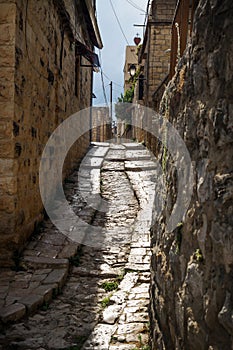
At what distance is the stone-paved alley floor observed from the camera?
8.89 feet

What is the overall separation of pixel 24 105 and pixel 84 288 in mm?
2339

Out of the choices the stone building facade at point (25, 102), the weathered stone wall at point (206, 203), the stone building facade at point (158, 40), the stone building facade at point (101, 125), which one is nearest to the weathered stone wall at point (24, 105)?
the stone building facade at point (25, 102)

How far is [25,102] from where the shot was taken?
4.32 meters

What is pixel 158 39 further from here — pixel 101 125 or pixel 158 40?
pixel 101 125

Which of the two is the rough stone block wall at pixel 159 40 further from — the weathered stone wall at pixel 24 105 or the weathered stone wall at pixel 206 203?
the weathered stone wall at pixel 206 203

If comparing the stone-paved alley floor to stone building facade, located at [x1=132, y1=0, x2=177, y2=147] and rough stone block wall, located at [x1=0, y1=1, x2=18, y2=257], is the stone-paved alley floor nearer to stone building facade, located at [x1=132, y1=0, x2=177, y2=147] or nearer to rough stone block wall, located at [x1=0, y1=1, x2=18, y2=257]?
rough stone block wall, located at [x1=0, y1=1, x2=18, y2=257]

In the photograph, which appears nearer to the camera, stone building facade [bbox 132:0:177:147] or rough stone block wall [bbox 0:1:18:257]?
rough stone block wall [bbox 0:1:18:257]

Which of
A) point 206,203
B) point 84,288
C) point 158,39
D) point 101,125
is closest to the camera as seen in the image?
point 206,203

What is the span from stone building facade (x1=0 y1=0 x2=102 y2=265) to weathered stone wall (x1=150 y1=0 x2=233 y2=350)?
8.18 ft

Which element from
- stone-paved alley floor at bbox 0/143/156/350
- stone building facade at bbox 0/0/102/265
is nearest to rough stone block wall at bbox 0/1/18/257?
stone building facade at bbox 0/0/102/265

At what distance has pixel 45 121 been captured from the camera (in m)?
5.52

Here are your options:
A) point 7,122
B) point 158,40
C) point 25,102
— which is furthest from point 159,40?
point 7,122

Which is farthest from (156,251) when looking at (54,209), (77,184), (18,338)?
(77,184)

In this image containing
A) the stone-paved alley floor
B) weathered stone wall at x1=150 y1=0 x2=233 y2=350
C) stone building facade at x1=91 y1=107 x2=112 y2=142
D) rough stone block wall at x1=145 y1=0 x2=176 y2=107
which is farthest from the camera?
stone building facade at x1=91 y1=107 x2=112 y2=142
